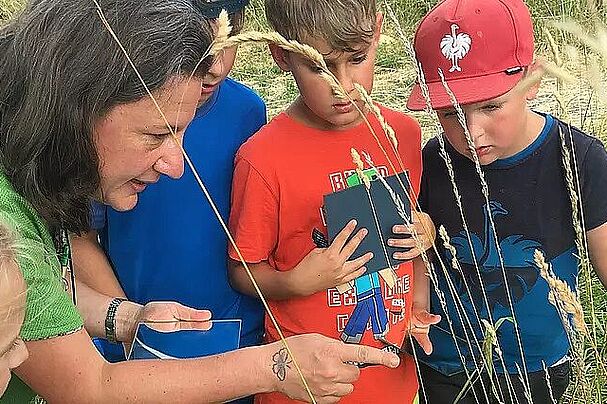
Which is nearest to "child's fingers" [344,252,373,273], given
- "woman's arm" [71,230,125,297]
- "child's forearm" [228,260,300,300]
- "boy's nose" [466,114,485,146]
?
"child's forearm" [228,260,300,300]

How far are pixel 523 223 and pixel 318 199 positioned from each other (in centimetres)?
51

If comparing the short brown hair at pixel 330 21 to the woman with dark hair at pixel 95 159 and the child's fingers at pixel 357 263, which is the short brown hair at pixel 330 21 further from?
the child's fingers at pixel 357 263

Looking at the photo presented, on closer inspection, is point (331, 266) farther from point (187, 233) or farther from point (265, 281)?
point (187, 233)

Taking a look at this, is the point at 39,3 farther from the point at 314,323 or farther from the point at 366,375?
the point at 366,375

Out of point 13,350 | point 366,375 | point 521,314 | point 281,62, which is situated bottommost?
point 366,375

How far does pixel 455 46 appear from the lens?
83.0 inches

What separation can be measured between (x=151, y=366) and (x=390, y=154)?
2.67ft

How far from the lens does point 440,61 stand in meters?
2.14

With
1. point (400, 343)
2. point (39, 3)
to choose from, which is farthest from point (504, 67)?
point (39, 3)

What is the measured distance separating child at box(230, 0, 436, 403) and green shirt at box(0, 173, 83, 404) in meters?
0.49

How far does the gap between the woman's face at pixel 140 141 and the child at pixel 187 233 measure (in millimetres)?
311

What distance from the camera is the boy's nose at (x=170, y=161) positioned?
1783 mm

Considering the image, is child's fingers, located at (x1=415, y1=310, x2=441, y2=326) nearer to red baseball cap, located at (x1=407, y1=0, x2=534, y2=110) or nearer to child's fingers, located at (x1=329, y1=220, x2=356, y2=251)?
child's fingers, located at (x1=329, y1=220, x2=356, y2=251)

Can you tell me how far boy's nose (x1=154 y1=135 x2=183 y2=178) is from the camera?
178cm
